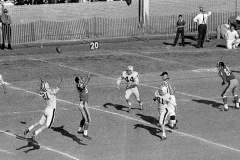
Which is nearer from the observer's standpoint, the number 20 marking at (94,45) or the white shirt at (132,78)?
the white shirt at (132,78)

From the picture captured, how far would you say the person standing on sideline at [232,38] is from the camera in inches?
1668

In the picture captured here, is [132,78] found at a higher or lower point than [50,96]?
higher

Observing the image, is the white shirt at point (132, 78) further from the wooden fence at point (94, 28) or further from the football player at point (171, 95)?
the wooden fence at point (94, 28)

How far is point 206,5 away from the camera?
2159 inches

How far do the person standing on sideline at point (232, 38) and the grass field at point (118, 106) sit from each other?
0.72 metres

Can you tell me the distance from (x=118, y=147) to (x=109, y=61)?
1617cm

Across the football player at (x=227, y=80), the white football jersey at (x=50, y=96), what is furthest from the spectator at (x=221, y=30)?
the white football jersey at (x=50, y=96)

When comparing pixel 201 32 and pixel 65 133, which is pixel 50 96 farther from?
pixel 201 32

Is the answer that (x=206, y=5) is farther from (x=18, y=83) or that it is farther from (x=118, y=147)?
(x=118, y=147)

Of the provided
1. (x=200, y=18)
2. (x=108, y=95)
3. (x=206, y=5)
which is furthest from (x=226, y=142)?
(x=206, y=5)

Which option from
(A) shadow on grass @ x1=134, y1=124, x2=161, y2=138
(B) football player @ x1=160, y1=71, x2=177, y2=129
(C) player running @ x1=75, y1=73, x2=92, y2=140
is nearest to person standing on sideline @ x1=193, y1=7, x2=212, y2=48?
(A) shadow on grass @ x1=134, y1=124, x2=161, y2=138

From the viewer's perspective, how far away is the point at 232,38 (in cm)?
4275

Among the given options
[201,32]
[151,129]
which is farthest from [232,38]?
[151,129]

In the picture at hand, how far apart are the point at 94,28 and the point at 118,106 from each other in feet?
61.4
